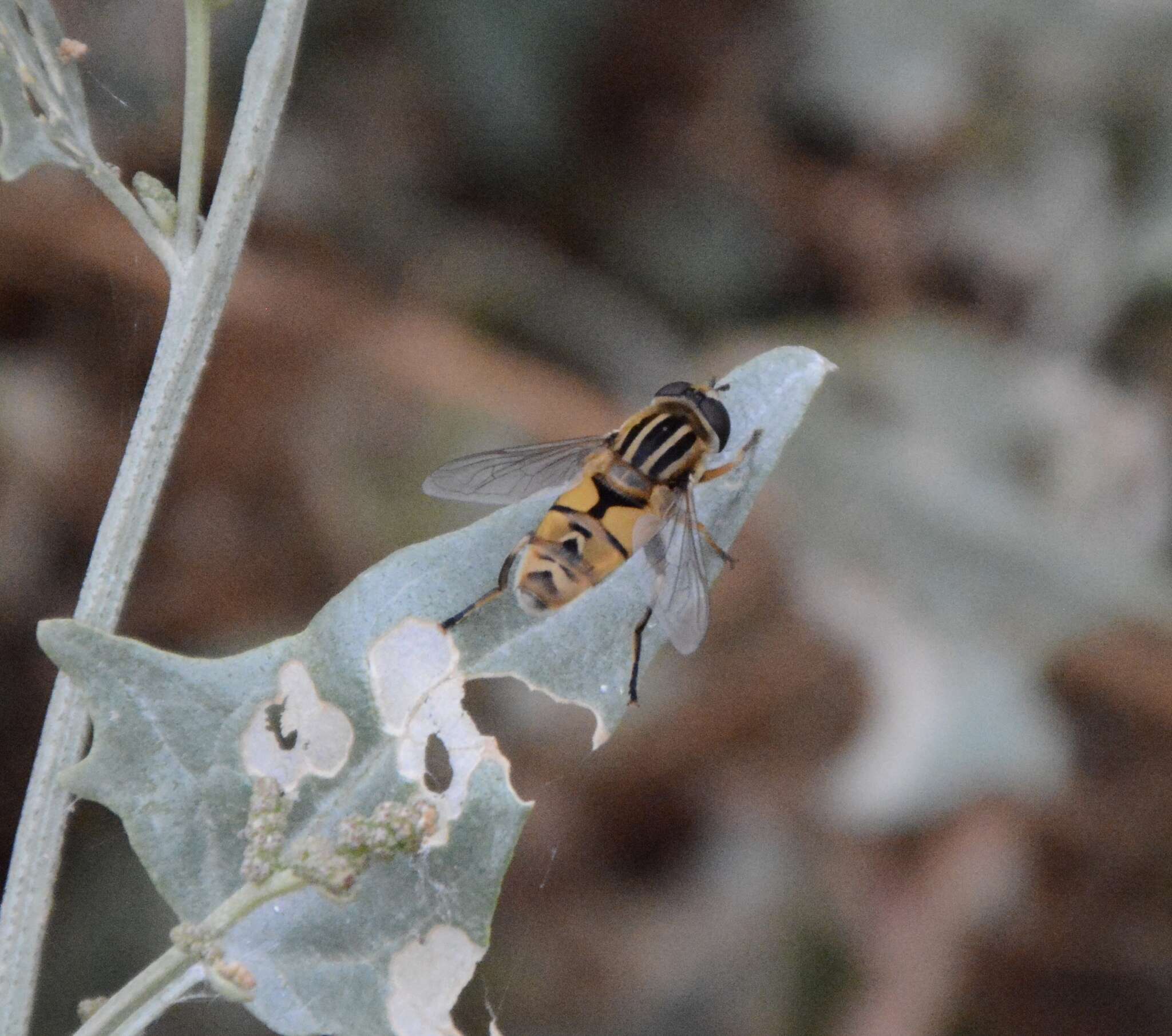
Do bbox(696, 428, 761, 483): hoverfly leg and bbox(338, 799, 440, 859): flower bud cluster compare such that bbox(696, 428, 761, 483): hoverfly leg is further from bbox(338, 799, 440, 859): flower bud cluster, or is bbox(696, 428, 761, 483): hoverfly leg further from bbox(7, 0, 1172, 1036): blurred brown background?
bbox(7, 0, 1172, 1036): blurred brown background

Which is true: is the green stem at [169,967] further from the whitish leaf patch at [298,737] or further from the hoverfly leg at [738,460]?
the hoverfly leg at [738,460]

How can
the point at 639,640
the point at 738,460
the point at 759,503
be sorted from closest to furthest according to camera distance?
the point at 639,640 < the point at 738,460 < the point at 759,503

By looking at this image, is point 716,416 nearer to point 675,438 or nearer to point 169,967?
point 675,438

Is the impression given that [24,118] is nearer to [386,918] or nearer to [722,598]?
[386,918]

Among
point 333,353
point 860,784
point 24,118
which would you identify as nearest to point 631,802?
point 860,784

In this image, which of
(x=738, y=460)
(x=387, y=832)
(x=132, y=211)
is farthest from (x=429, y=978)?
(x=132, y=211)

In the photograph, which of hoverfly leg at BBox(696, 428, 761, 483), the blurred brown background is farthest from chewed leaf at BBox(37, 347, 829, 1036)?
the blurred brown background

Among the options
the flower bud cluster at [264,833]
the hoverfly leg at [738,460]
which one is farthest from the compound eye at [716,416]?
the flower bud cluster at [264,833]

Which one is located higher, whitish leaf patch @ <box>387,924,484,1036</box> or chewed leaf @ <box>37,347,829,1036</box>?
chewed leaf @ <box>37,347,829,1036</box>

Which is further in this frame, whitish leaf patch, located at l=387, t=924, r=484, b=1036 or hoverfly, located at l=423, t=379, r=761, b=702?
hoverfly, located at l=423, t=379, r=761, b=702
